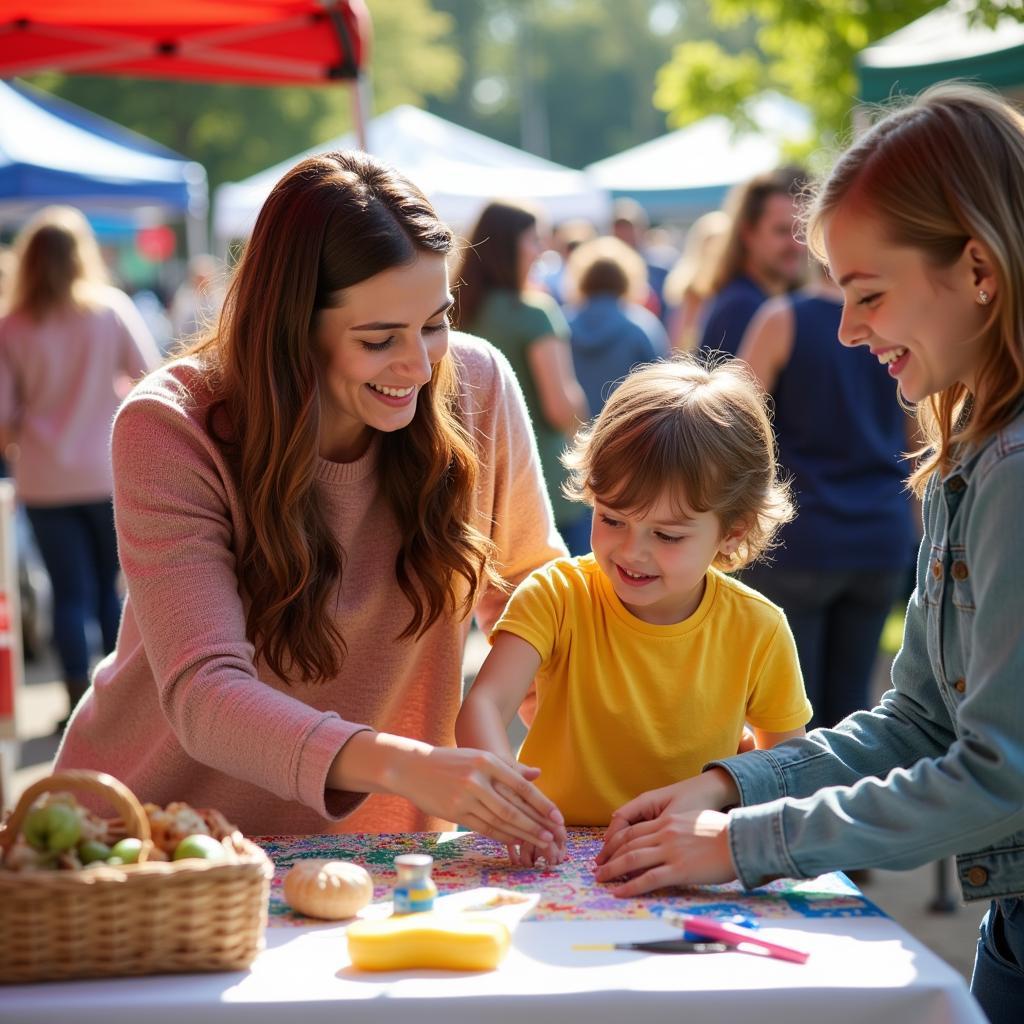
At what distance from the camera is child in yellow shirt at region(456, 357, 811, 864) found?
2066 millimetres

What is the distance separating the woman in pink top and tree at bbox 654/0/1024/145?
3336 mm

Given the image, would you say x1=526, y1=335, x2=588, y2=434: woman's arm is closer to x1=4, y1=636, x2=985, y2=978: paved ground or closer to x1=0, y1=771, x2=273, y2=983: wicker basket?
x1=4, y1=636, x2=985, y2=978: paved ground

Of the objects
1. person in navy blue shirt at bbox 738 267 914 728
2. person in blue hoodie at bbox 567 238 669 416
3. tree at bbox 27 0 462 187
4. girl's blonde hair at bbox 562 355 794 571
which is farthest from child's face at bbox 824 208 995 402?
tree at bbox 27 0 462 187

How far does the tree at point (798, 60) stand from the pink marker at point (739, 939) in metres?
5.62

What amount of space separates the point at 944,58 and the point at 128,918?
4168 mm

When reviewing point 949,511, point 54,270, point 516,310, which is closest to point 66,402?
point 54,270

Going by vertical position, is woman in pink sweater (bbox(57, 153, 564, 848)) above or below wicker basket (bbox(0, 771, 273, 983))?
above

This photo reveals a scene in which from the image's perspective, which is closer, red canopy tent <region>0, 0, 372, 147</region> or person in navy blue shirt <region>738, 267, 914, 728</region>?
person in navy blue shirt <region>738, 267, 914, 728</region>

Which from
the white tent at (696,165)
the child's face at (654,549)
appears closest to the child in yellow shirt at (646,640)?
the child's face at (654,549)

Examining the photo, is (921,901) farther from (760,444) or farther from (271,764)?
(271,764)

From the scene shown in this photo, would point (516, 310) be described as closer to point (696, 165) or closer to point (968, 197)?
point (968, 197)

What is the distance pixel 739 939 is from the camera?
1.51 meters

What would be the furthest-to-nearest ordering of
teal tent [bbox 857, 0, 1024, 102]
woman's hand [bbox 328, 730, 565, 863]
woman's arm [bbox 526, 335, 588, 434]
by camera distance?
woman's arm [bbox 526, 335, 588, 434] → teal tent [bbox 857, 0, 1024, 102] → woman's hand [bbox 328, 730, 565, 863]

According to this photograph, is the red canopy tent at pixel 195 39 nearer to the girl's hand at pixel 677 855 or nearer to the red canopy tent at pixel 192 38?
the red canopy tent at pixel 192 38
